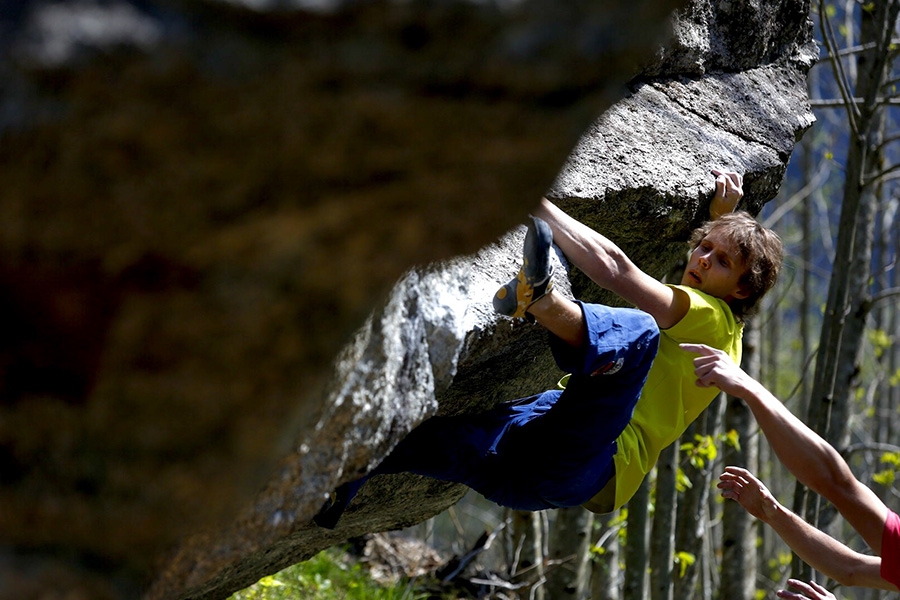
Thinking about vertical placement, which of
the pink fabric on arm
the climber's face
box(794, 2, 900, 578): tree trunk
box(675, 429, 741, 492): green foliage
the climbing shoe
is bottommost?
the pink fabric on arm

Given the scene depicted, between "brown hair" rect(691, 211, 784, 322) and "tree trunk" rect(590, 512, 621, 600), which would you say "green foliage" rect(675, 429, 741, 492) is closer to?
"tree trunk" rect(590, 512, 621, 600)

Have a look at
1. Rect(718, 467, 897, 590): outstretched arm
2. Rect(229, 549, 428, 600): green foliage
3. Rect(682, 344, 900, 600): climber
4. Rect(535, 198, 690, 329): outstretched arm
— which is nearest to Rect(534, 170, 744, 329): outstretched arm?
Rect(535, 198, 690, 329): outstretched arm

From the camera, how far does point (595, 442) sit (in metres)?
2.53

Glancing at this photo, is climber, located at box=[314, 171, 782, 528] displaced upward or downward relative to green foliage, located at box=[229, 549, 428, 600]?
upward

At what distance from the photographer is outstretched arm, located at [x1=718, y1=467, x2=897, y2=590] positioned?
2.96 meters

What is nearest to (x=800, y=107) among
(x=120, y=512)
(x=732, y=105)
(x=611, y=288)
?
(x=732, y=105)

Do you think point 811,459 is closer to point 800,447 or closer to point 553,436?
point 800,447

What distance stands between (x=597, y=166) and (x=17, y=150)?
2168 millimetres

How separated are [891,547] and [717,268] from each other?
1037 mm

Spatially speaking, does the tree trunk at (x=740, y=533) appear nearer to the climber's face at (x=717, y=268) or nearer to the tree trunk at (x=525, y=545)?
the tree trunk at (x=525, y=545)

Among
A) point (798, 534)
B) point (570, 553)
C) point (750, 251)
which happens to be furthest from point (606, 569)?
point (750, 251)

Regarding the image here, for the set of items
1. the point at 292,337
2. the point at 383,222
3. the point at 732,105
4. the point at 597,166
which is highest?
the point at 732,105

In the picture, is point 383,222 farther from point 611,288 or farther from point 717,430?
point 717,430

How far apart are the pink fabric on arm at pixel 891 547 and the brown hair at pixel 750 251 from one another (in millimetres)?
845
